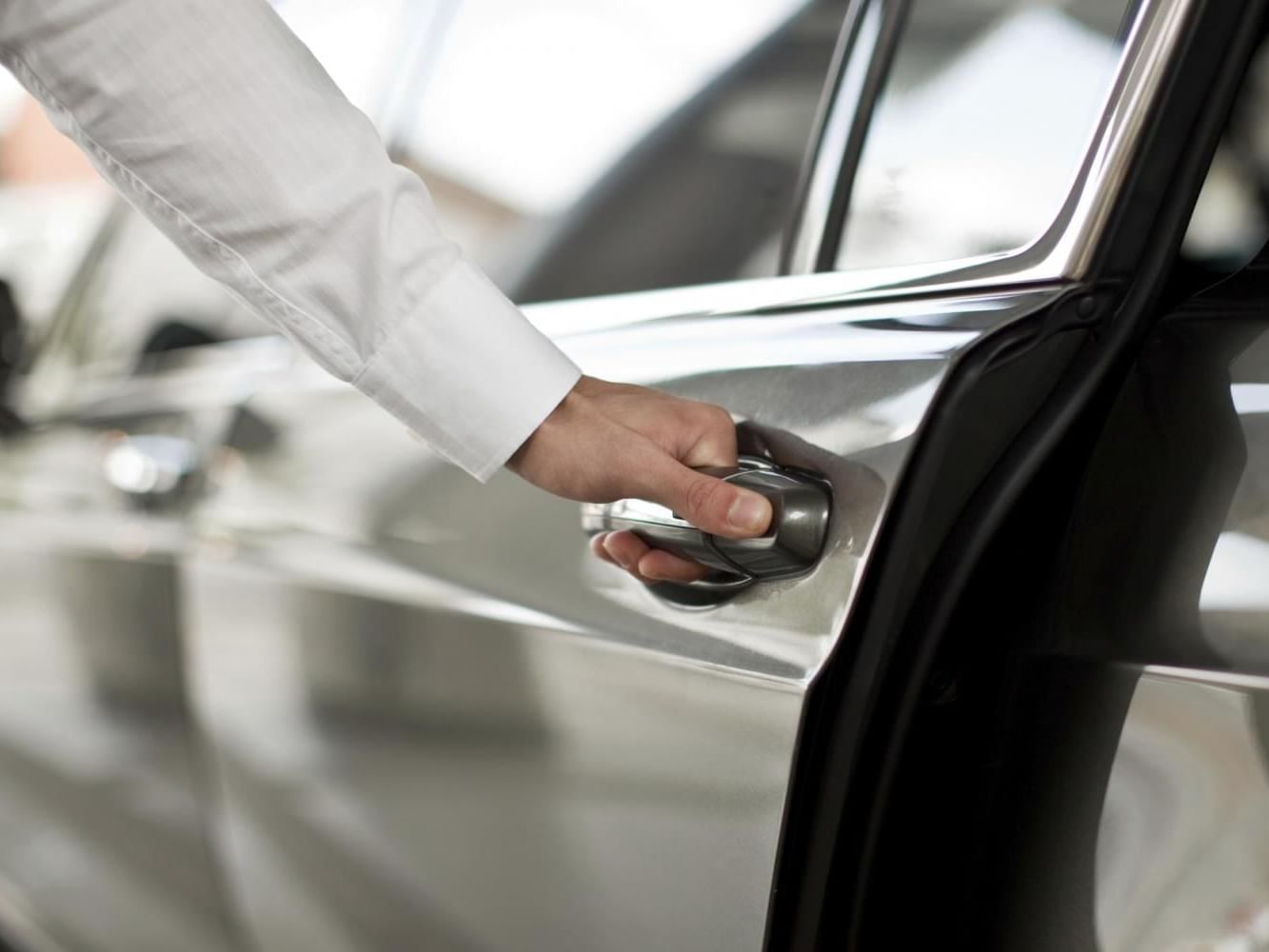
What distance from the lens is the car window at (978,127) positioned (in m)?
0.87

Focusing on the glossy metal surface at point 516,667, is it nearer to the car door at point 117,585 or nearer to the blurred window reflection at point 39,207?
the car door at point 117,585

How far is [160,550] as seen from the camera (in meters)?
1.54

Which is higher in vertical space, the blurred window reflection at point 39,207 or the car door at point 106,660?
the blurred window reflection at point 39,207

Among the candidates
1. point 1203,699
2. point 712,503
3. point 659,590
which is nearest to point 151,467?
point 659,590

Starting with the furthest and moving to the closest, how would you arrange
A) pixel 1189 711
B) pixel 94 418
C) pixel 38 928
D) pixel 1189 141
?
1. pixel 38 928
2. pixel 94 418
3. pixel 1189 141
4. pixel 1189 711

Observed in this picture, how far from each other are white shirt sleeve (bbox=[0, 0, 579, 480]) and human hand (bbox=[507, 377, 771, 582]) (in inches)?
0.9

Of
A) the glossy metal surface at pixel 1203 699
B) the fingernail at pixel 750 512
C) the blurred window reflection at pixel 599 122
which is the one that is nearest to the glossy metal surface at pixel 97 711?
the blurred window reflection at pixel 599 122

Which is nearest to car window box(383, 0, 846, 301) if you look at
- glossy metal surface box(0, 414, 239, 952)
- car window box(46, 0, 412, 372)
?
car window box(46, 0, 412, 372)

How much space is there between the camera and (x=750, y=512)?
2.66ft

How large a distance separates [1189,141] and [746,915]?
0.57m

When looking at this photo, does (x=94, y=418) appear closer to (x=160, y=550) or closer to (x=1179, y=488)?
(x=160, y=550)

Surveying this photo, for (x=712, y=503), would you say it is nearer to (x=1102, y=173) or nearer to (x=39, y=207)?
(x=1102, y=173)

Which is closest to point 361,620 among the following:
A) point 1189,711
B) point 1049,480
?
point 1049,480

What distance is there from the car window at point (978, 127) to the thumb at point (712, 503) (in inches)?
9.6
